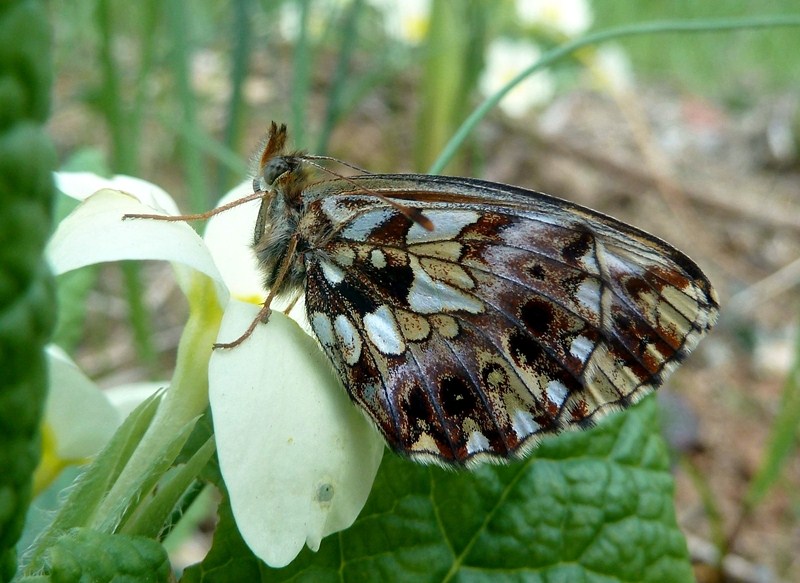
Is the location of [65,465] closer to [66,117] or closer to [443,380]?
[443,380]

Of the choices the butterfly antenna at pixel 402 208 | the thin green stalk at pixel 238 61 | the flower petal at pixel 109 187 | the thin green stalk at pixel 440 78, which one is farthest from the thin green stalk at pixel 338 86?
the flower petal at pixel 109 187

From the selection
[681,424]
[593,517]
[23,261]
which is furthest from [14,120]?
[681,424]

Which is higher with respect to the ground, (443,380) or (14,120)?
(14,120)

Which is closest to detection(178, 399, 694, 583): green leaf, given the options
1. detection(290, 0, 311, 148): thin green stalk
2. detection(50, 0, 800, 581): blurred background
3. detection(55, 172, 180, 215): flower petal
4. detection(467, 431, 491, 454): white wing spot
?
detection(467, 431, 491, 454): white wing spot

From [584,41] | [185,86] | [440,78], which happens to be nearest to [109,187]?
[584,41]

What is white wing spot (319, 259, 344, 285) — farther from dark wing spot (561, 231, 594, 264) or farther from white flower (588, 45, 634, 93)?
white flower (588, 45, 634, 93)

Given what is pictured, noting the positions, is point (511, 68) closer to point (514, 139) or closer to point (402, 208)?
point (514, 139)

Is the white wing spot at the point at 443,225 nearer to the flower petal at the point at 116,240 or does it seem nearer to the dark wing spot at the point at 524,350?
the dark wing spot at the point at 524,350
